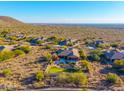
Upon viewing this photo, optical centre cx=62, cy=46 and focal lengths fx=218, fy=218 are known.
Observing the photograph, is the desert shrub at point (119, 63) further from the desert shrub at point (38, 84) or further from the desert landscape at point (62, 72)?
the desert shrub at point (38, 84)

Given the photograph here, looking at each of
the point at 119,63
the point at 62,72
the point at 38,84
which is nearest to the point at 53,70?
the point at 62,72

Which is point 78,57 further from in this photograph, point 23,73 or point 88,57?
point 23,73

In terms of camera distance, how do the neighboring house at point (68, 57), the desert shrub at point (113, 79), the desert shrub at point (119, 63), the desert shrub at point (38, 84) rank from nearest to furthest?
the desert shrub at point (38, 84) < the desert shrub at point (113, 79) < the desert shrub at point (119, 63) < the neighboring house at point (68, 57)

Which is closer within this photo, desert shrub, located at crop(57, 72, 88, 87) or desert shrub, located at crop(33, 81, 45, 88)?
desert shrub, located at crop(33, 81, 45, 88)

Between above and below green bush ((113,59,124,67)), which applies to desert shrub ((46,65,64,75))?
below

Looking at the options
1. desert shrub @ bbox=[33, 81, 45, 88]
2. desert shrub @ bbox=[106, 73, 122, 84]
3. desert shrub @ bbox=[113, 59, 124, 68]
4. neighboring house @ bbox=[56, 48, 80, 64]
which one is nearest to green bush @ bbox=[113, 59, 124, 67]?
desert shrub @ bbox=[113, 59, 124, 68]

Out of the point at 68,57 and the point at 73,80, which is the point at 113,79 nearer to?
the point at 73,80

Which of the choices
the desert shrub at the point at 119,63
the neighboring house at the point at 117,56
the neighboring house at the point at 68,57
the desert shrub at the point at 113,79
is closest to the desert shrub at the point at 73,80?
the desert shrub at the point at 113,79

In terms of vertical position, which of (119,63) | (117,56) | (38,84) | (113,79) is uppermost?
(117,56)

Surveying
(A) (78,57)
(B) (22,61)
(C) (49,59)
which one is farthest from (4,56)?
(A) (78,57)

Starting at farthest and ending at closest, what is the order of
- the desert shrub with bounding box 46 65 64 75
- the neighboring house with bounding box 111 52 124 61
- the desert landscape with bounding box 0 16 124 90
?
the neighboring house with bounding box 111 52 124 61, the desert shrub with bounding box 46 65 64 75, the desert landscape with bounding box 0 16 124 90

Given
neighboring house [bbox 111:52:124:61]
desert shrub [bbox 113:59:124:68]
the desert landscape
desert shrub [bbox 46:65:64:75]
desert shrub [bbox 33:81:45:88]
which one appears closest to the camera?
desert shrub [bbox 33:81:45:88]

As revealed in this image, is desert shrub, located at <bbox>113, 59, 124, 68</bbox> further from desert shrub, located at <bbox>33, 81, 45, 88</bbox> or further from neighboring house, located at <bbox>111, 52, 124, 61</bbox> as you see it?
desert shrub, located at <bbox>33, 81, 45, 88</bbox>
